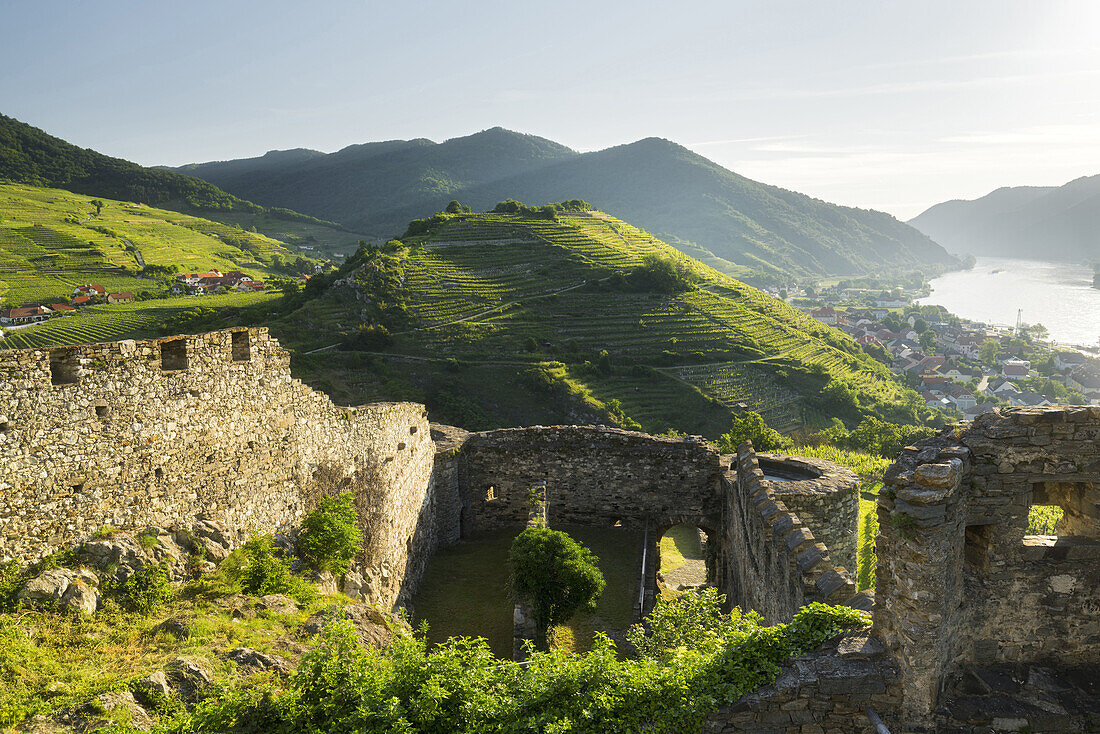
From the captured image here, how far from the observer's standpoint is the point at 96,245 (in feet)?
298

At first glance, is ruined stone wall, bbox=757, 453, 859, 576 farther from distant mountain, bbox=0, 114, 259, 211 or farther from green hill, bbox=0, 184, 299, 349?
distant mountain, bbox=0, 114, 259, 211

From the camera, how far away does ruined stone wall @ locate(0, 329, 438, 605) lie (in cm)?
695

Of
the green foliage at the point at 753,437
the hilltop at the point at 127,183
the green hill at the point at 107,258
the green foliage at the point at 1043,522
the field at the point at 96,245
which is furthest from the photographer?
the hilltop at the point at 127,183

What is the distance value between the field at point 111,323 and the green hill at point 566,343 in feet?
40.1

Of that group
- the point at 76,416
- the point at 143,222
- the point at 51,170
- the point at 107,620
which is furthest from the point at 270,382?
the point at 51,170

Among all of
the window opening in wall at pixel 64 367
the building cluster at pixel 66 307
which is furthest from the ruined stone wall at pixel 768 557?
the building cluster at pixel 66 307

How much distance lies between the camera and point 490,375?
207ft

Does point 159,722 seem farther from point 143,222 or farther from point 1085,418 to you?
point 143,222

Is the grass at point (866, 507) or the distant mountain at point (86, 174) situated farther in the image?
the distant mountain at point (86, 174)

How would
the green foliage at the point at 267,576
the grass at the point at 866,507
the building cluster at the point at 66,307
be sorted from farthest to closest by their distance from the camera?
the building cluster at the point at 66,307 < the grass at the point at 866,507 < the green foliage at the point at 267,576

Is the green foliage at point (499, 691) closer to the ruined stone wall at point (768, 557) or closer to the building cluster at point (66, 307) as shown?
the ruined stone wall at point (768, 557)

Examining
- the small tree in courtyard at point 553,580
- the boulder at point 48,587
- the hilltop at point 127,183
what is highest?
the hilltop at point 127,183

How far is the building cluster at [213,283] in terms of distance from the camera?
85375 mm

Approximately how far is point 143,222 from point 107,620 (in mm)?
140009
